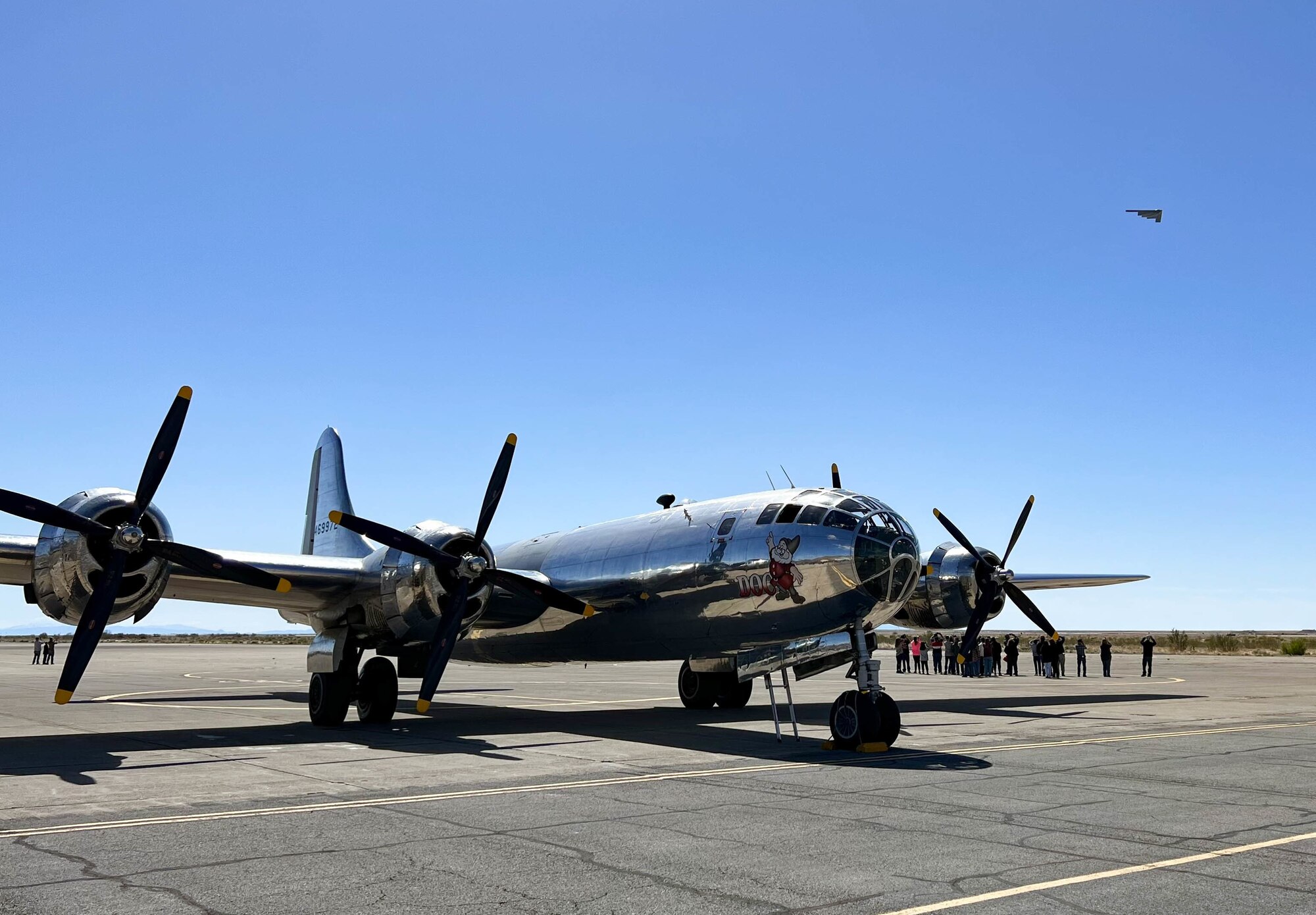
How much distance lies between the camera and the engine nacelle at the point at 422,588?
66.6ft

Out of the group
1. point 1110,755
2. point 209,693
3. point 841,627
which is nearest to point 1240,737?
point 1110,755

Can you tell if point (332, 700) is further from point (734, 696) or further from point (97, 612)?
point (734, 696)

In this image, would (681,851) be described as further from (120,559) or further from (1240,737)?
(1240,737)

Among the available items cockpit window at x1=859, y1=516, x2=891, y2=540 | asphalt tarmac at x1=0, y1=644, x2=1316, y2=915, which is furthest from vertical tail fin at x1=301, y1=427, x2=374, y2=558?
cockpit window at x1=859, y1=516, x2=891, y2=540

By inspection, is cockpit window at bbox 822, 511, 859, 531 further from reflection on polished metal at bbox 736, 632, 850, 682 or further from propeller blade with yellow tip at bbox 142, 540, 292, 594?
propeller blade with yellow tip at bbox 142, 540, 292, 594

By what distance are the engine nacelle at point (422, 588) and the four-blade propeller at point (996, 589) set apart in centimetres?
1205

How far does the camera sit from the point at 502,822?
10.5 m

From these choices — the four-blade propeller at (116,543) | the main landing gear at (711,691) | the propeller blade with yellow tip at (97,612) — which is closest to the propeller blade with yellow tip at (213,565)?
the four-blade propeller at (116,543)

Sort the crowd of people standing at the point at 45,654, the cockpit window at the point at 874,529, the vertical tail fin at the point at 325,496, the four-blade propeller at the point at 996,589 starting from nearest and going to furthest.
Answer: the cockpit window at the point at 874,529 < the four-blade propeller at the point at 996,589 < the vertical tail fin at the point at 325,496 < the crowd of people standing at the point at 45,654

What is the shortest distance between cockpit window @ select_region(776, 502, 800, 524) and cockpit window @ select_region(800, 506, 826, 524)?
0.18m

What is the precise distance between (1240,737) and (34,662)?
202ft

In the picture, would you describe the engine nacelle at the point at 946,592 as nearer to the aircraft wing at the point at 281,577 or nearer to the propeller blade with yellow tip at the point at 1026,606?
the propeller blade with yellow tip at the point at 1026,606

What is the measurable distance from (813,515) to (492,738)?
6.91 meters

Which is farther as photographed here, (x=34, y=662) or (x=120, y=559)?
(x=34, y=662)
